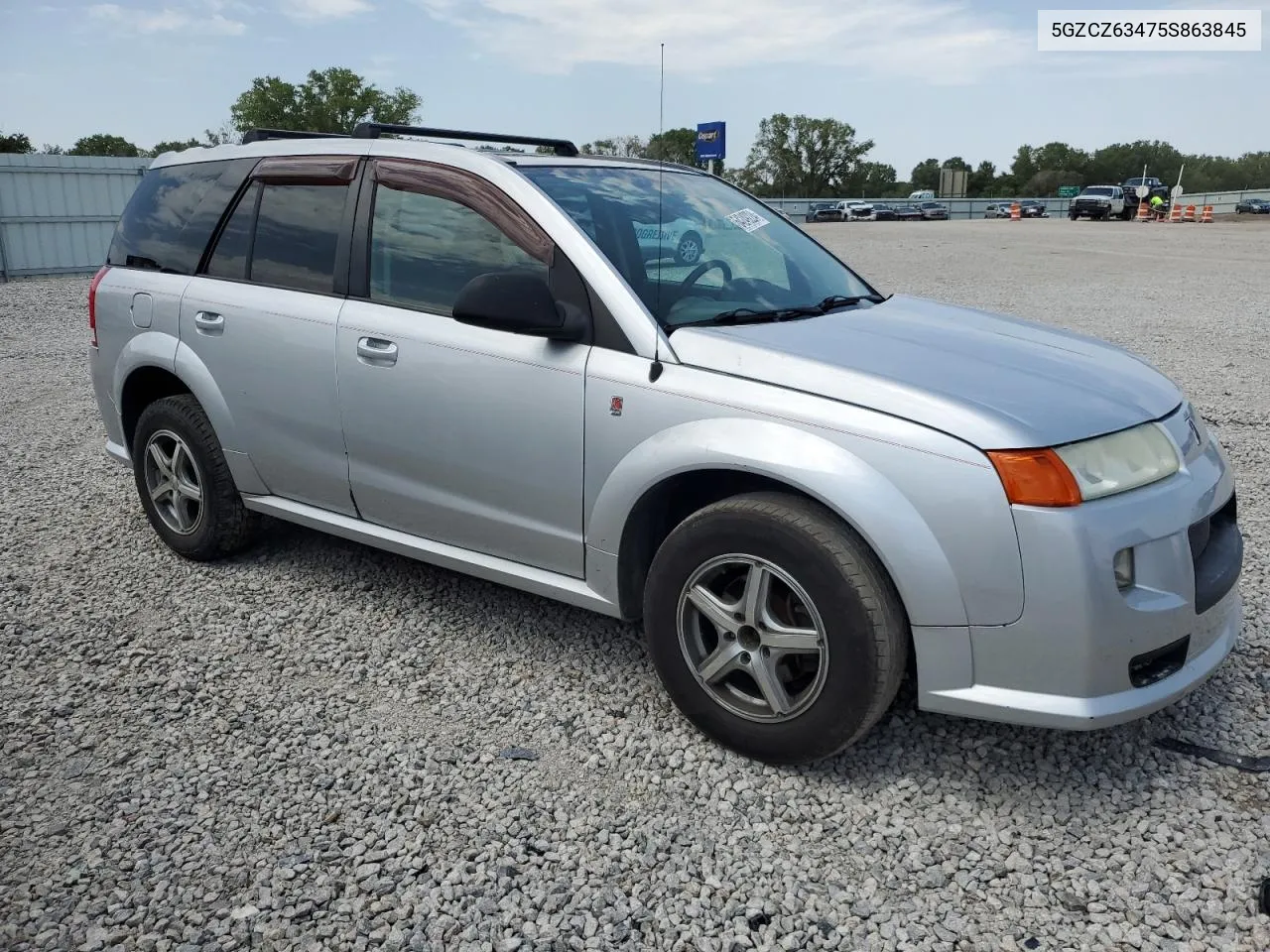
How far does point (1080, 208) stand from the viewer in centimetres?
4847

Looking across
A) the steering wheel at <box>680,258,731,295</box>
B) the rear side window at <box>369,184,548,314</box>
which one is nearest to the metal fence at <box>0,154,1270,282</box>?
the rear side window at <box>369,184,548,314</box>

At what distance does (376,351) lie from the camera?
3.78 meters

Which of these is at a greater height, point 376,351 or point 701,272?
point 701,272

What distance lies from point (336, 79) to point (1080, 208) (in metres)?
48.6

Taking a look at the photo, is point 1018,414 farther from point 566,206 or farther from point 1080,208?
point 1080,208

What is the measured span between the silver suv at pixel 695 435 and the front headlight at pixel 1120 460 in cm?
1

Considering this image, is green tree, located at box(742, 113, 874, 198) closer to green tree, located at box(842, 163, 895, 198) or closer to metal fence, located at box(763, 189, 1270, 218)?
green tree, located at box(842, 163, 895, 198)

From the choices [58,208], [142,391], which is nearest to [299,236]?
[142,391]

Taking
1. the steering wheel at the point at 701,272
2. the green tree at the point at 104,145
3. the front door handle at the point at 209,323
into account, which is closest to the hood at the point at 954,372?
the steering wheel at the point at 701,272

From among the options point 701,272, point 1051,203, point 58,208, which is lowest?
point 701,272

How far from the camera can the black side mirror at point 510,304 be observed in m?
3.15

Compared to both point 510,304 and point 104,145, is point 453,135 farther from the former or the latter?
point 104,145

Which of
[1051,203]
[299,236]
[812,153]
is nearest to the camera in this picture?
[299,236]

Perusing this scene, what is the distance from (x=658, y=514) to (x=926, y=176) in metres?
135
